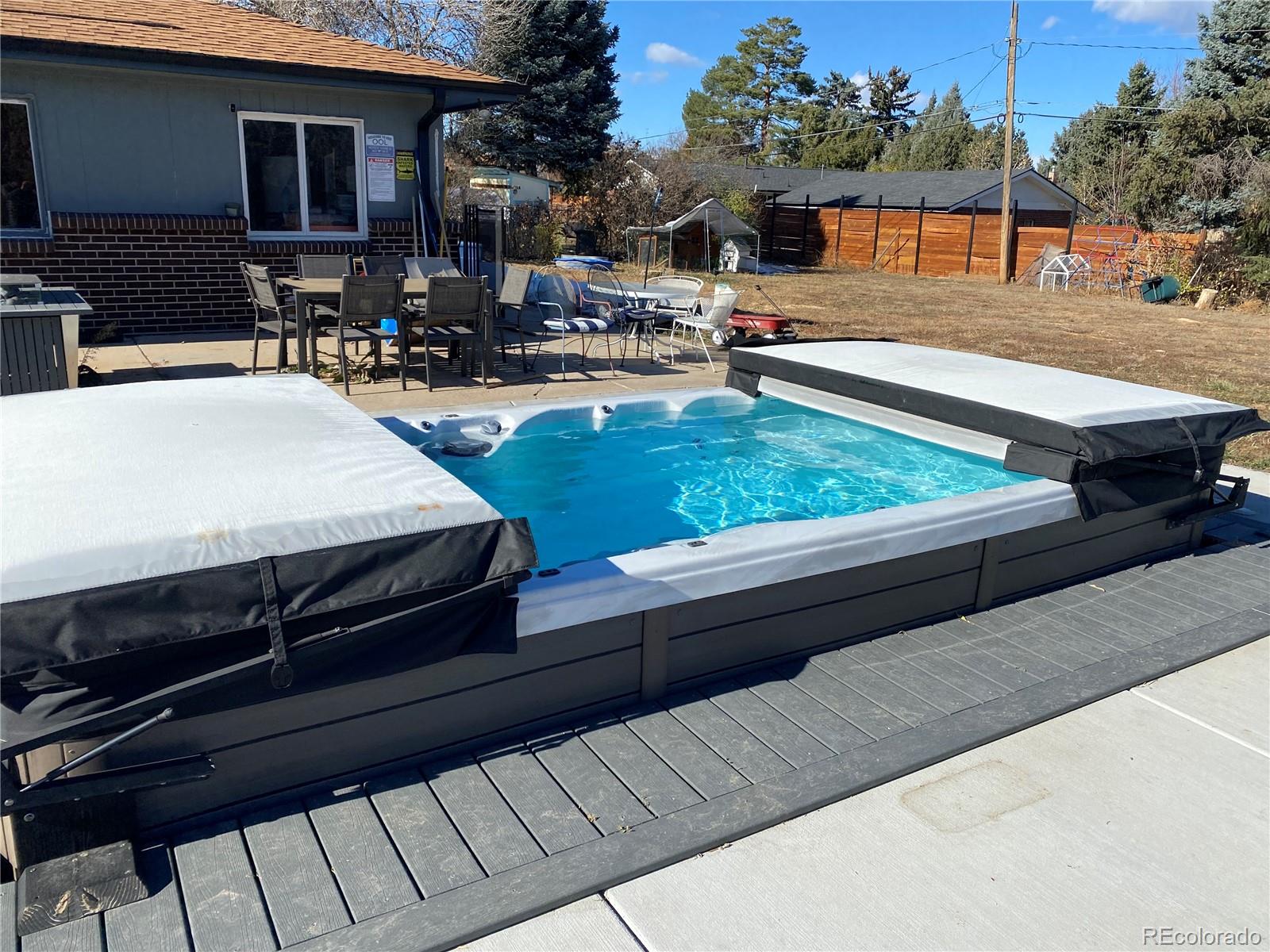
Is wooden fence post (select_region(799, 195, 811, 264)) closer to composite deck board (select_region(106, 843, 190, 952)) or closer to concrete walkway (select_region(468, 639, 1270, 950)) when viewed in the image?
concrete walkway (select_region(468, 639, 1270, 950))

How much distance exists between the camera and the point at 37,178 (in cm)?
845

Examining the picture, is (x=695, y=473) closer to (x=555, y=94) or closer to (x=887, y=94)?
(x=555, y=94)

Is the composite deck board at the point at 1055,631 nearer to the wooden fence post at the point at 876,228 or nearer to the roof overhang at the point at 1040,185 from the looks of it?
the roof overhang at the point at 1040,185

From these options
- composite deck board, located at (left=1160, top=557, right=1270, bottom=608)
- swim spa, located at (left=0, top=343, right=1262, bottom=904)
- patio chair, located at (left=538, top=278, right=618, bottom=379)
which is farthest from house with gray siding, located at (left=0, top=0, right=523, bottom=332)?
composite deck board, located at (left=1160, top=557, right=1270, bottom=608)

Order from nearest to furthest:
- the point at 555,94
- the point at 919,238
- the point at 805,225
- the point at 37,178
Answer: the point at 37,178 → the point at 555,94 → the point at 919,238 → the point at 805,225

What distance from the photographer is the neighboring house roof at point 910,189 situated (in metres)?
25.8

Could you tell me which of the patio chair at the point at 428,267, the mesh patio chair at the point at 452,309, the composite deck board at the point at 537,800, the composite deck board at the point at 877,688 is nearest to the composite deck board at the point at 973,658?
the composite deck board at the point at 877,688

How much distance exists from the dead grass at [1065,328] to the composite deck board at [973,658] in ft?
13.3

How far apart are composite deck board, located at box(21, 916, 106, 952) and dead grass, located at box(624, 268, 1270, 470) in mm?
6942

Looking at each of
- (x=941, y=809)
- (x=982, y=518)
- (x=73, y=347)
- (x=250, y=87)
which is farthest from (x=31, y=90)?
(x=941, y=809)

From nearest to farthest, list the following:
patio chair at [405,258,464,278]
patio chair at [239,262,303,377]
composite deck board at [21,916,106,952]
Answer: composite deck board at [21,916,106,952] → patio chair at [239,262,303,377] → patio chair at [405,258,464,278]

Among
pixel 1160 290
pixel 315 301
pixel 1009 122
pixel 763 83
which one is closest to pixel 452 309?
pixel 315 301

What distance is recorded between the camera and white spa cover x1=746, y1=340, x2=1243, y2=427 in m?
4.20

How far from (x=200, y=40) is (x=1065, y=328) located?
12.0m
